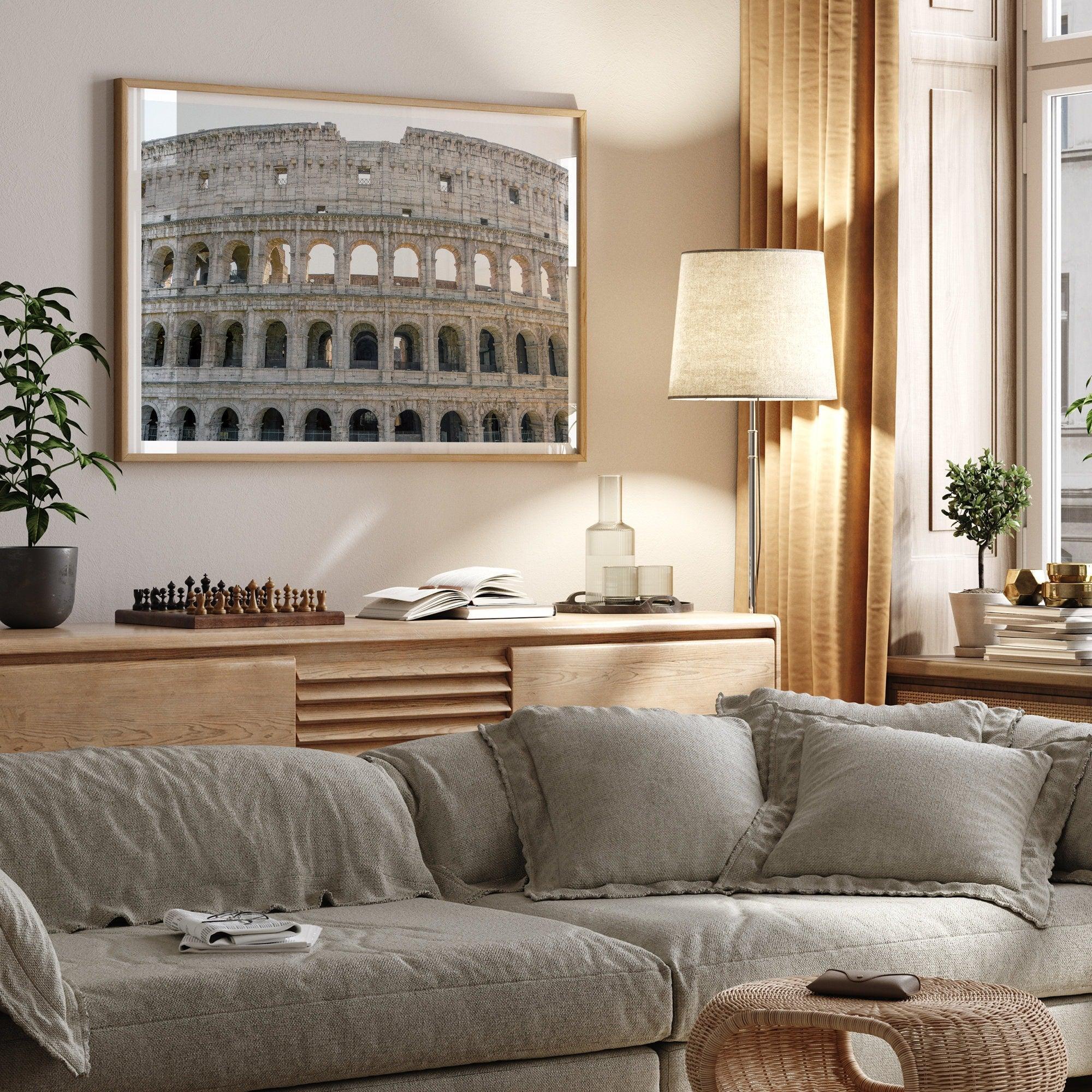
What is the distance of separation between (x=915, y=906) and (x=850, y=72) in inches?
88.8

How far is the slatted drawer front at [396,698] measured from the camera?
3.40m

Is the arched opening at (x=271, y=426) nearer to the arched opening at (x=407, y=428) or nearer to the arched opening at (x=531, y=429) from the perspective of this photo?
the arched opening at (x=407, y=428)

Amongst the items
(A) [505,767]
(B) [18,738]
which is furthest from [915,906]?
(B) [18,738]

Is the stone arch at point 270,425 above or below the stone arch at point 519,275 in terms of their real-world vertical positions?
below

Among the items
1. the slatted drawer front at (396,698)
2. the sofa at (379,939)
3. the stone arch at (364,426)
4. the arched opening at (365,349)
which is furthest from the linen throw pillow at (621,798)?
the arched opening at (365,349)

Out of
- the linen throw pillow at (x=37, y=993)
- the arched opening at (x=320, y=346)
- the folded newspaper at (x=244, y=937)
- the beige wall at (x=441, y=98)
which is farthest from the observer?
the arched opening at (x=320, y=346)

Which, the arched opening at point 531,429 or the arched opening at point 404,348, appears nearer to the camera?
the arched opening at point 404,348

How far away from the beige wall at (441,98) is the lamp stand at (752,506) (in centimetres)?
29

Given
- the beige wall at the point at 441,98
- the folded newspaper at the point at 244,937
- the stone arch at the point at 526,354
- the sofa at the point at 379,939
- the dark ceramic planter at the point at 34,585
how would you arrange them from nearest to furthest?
the sofa at the point at 379,939 < the folded newspaper at the point at 244,937 < the dark ceramic planter at the point at 34,585 < the beige wall at the point at 441,98 < the stone arch at the point at 526,354

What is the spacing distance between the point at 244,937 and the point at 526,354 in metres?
2.18

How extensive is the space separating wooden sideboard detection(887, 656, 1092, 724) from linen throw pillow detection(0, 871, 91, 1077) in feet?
7.59

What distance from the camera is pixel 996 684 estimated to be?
383cm

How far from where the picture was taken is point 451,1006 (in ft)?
7.41

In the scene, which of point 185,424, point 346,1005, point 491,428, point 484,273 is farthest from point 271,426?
point 346,1005
